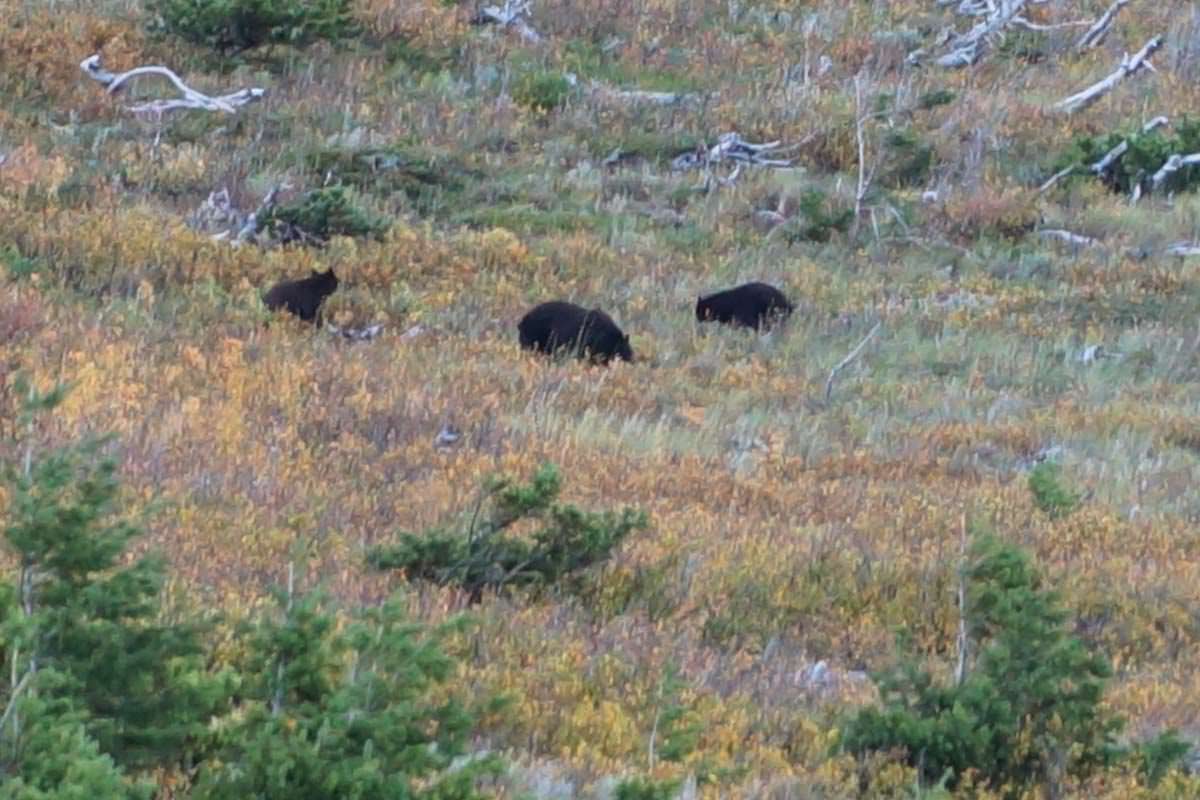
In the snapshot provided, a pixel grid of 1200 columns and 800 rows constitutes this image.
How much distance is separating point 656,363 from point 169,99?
6.38m

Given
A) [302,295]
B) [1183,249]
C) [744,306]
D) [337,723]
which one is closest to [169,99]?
[302,295]

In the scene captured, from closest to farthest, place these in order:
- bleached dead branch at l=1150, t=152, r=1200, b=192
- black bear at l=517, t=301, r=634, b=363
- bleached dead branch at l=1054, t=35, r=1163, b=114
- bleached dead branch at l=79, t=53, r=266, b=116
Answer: black bear at l=517, t=301, r=634, b=363 < bleached dead branch at l=79, t=53, r=266, b=116 < bleached dead branch at l=1150, t=152, r=1200, b=192 < bleached dead branch at l=1054, t=35, r=1163, b=114

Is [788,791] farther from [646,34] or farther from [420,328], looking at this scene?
[646,34]

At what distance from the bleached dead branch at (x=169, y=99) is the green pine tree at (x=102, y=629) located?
1205cm

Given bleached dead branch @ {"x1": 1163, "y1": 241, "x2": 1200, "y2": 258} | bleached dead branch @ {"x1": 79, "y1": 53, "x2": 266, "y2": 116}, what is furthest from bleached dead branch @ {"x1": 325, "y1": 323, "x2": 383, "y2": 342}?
bleached dead branch @ {"x1": 1163, "y1": 241, "x2": 1200, "y2": 258}

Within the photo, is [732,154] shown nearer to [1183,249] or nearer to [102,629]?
[1183,249]

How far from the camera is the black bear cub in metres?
12.9

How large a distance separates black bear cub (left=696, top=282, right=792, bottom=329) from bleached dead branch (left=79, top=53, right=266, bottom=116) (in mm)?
5014

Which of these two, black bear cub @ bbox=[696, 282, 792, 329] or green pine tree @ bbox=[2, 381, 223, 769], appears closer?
green pine tree @ bbox=[2, 381, 223, 769]

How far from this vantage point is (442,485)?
8031 millimetres

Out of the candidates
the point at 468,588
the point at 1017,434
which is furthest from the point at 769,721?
the point at 1017,434

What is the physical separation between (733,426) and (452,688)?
505 cm

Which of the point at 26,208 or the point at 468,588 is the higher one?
the point at 468,588

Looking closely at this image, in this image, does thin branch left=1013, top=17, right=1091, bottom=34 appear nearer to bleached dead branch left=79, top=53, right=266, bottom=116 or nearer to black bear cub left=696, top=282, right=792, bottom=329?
bleached dead branch left=79, top=53, right=266, bottom=116
